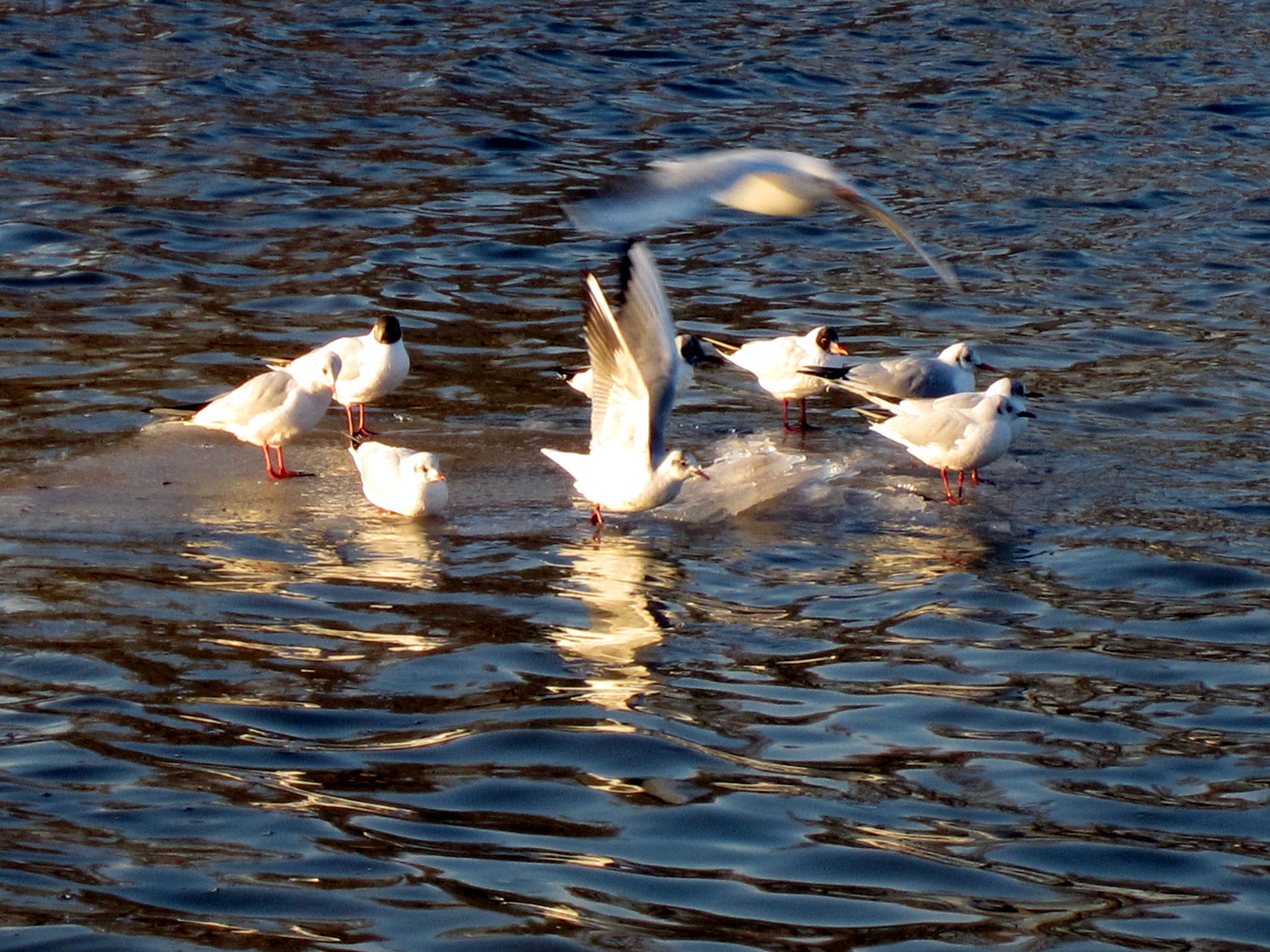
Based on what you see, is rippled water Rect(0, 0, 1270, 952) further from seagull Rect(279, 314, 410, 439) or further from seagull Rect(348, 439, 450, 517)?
seagull Rect(279, 314, 410, 439)

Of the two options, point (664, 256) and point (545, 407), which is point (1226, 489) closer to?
point (545, 407)

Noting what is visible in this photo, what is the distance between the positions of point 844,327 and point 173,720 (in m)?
7.87

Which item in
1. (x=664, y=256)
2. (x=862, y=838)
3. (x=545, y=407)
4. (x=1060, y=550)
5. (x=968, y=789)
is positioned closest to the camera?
(x=862, y=838)

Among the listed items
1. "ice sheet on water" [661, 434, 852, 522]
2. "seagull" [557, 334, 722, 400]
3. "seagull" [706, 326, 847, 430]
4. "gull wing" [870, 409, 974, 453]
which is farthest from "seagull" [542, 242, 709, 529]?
"seagull" [706, 326, 847, 430]

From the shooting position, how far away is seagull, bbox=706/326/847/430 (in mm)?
11125

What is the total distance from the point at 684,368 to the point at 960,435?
191cm

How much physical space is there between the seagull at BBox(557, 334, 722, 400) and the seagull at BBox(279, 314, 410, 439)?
40.5 inches

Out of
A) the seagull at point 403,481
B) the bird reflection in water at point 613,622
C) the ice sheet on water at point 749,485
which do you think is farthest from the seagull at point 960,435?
the seagull at point 403,481

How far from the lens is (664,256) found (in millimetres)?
15477

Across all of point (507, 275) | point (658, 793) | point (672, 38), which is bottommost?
point (658, 793)

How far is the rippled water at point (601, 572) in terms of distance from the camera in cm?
555

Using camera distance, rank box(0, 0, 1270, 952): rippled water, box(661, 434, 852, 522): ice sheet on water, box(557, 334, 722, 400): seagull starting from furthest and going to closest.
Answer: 1. box(557, 334, 722, 400): seagull
2. box(661, 434, 852, 522): ice sheet on water
3. box(0, 0, 1270, 952): rippled water

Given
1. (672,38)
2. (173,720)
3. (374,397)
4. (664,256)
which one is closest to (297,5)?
(672,38)

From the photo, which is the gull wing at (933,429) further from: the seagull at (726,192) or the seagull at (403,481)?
the seagull at (403,481)
